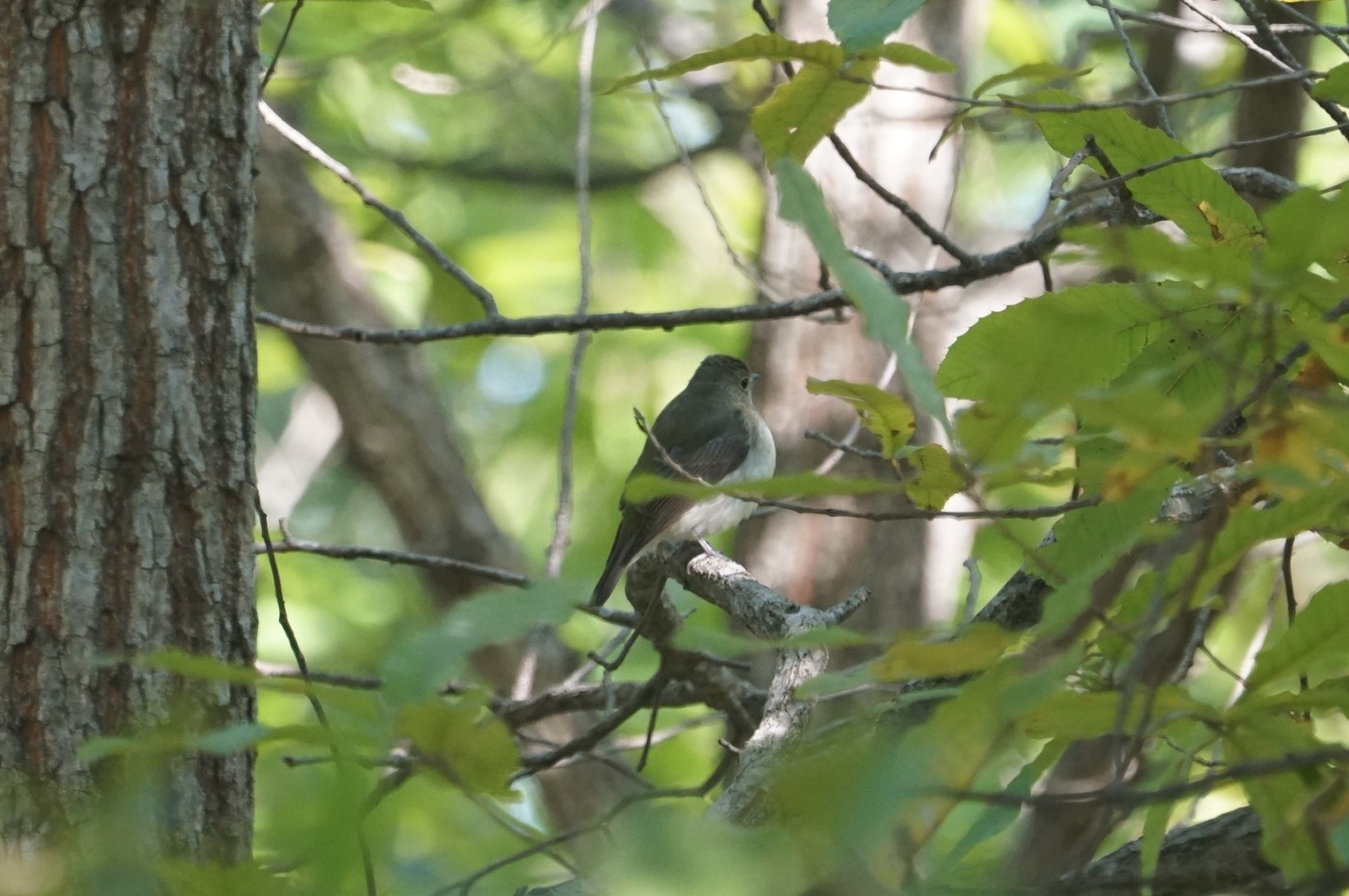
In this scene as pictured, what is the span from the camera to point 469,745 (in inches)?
41.6

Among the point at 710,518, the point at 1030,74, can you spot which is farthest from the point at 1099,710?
the point at 710,518

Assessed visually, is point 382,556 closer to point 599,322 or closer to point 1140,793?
point 599,322

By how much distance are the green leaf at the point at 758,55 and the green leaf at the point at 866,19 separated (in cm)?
9

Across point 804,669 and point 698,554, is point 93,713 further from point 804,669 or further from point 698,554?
point 698,554

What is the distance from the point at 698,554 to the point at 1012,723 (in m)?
2.94

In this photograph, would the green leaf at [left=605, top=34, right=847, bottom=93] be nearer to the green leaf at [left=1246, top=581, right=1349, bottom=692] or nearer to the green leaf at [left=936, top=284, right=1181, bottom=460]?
the green leaf at [left=936, top=284, right=1181, bottom=460]

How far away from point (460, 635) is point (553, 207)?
7.71 m

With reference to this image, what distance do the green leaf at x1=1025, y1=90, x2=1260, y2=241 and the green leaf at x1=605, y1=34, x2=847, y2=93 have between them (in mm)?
308

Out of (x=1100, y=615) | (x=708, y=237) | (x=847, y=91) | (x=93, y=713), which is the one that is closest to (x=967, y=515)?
(x=1100, y=615)

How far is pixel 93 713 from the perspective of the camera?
2367mm

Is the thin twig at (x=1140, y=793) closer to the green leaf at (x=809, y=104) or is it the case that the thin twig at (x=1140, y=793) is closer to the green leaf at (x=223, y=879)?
the green leaf at (x=223, y=879)

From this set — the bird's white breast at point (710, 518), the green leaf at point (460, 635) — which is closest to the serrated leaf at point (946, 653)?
the green leaf at point (460, 635)

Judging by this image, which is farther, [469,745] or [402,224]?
[402,224]

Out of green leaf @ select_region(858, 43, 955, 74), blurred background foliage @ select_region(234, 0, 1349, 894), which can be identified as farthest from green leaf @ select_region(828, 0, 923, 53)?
blurred background foliage @ select_region(234, 0, 1349, 894)
